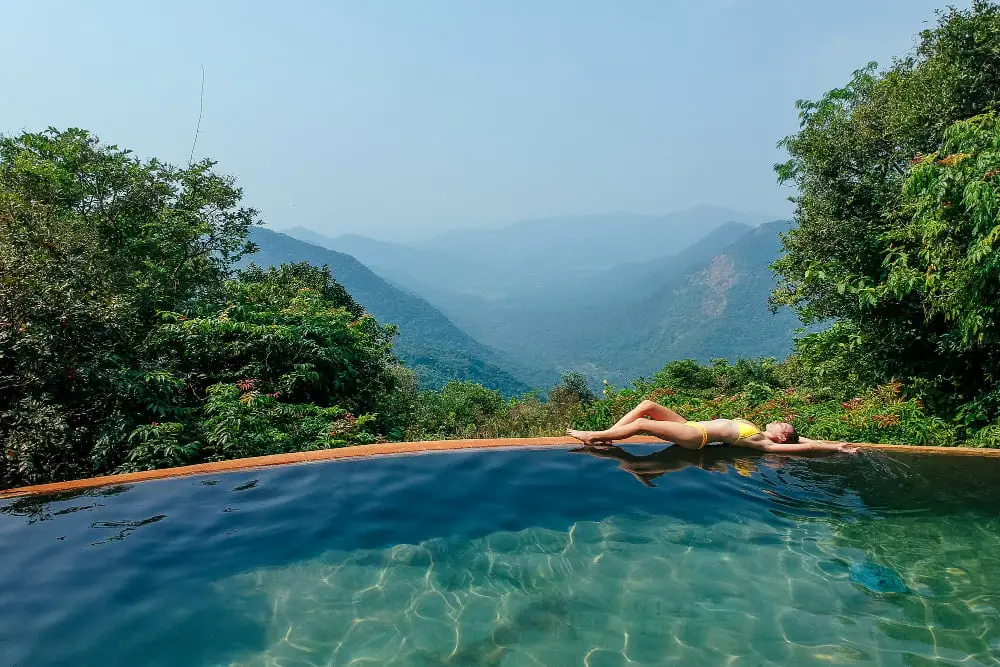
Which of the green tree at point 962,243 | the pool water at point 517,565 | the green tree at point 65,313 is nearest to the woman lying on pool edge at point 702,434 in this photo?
the pool water at point 517,565

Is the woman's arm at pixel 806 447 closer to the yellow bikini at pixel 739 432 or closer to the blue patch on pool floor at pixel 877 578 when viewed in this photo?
the yellow bikini at pixel 739 432

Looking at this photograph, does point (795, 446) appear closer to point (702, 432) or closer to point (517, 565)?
point (702, 432)

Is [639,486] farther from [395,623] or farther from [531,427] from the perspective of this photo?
[531,427]

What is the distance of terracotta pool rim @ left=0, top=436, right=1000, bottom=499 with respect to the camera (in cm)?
397

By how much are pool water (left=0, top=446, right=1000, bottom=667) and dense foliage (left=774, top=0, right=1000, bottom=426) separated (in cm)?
227

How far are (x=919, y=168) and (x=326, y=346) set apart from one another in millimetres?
6955

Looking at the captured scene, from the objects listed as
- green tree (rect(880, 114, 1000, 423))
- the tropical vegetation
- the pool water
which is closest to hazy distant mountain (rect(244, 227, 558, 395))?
the tropical vegetation

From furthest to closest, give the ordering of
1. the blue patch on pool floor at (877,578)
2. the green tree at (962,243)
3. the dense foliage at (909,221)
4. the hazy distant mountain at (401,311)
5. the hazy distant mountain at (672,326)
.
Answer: the hazy distant mountain at (672,326)
the hazy distant mountain at (401,311)
the dense foliage at (909,221)
the green tree at (962,243)
the blue patch on pool floor at (877,578)

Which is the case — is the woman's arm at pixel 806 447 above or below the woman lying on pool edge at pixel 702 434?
below

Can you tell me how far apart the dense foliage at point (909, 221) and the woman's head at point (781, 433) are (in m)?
2.25

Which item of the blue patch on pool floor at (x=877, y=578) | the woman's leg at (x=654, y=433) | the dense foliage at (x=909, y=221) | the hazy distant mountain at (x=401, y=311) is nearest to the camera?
the blue patch on pool floor at (x=877, y=578)

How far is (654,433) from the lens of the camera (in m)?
4.69

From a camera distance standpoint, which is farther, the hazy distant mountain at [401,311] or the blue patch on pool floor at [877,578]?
the hazy distant mountain at [401,311]

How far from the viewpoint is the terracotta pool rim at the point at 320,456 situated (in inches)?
156
